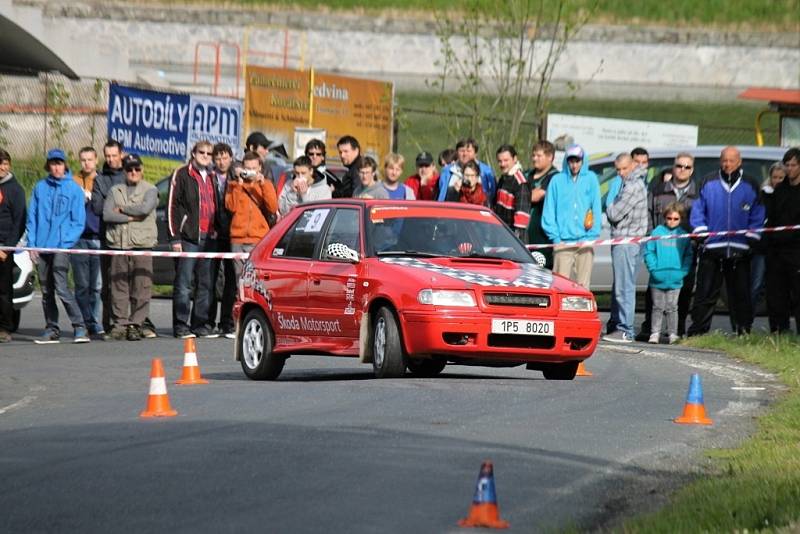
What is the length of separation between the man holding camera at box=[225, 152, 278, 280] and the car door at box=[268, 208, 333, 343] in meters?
4.58

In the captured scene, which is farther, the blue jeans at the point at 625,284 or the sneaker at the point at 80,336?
the blue jeans at the point at 625,284

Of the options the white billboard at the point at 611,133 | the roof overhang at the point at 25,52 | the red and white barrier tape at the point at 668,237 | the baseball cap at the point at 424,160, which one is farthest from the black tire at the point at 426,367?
the roof overhang at the point at 25,52

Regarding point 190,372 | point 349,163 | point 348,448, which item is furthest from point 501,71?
point 348,448

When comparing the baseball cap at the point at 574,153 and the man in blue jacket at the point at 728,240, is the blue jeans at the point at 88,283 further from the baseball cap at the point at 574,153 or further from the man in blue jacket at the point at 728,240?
the man in blue jacket at the point at 728,240

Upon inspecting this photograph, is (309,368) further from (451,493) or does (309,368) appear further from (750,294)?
(451,493)

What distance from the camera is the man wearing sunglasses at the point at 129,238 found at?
64.7 feet

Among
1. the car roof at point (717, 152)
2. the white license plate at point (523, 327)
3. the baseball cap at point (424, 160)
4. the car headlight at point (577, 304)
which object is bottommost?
the white license plate at point (523, 327)

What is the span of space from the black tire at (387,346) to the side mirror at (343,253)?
583mm

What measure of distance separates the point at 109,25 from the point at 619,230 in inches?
1589

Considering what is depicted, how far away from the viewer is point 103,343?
1950cm

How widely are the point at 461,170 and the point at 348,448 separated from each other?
1011cm

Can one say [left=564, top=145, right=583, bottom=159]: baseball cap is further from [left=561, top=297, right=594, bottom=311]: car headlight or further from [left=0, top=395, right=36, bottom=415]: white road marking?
[left=0, top=395, right=36, bottom=415]: white road marking

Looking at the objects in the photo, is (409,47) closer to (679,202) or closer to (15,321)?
(679,202)

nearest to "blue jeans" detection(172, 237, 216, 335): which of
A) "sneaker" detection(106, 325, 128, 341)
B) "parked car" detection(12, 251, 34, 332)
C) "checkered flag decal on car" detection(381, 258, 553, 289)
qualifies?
"sneaker" detection(106, 325, 128, 341)
